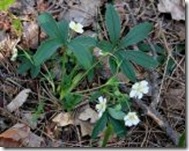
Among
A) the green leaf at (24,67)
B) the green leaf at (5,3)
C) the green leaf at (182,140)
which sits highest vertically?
the green leaf at (5,3)

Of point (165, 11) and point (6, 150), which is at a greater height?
point (165, 11)

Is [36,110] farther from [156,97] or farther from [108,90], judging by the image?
[156,97]

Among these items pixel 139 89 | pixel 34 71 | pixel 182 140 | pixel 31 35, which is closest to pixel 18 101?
pixel 34 71

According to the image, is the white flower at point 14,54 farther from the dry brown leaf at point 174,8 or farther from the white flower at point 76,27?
the dry brown leaf at point 174,8

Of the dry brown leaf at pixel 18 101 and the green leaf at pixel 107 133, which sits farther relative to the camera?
the dry brown leaf at pixel 18 101

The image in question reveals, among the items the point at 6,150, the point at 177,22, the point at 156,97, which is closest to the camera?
the point at 6,150

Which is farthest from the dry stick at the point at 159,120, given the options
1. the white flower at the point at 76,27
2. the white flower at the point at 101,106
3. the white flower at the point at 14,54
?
the white flower at the point at 14,54

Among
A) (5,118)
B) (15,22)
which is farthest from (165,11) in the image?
(5,118)

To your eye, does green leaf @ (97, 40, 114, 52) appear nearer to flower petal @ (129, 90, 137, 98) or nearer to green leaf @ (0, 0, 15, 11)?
flower petal @ (129, 90, 137, 98)
